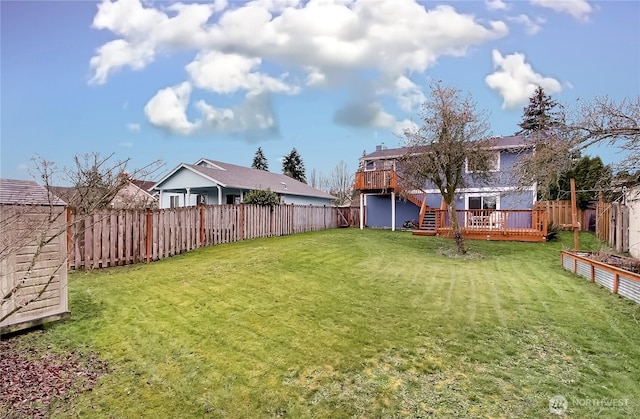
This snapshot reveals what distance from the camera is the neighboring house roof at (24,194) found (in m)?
4.94

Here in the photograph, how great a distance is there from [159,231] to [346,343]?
8.35 meters

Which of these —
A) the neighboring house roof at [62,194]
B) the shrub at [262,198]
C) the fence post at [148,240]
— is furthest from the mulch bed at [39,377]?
the shrub at [262,198]

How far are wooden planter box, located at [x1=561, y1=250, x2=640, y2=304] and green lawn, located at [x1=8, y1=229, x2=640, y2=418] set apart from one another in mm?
245

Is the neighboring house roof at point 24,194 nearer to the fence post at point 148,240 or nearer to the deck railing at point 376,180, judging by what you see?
the fence post at point 148,240

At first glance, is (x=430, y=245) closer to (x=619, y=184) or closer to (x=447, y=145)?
(x=447, y=145)

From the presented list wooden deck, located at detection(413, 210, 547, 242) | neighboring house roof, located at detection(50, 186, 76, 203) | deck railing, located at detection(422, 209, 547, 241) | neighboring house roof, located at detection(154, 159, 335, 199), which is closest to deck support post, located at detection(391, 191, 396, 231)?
wooden deck, located at detection(413, 210, 547, 242)

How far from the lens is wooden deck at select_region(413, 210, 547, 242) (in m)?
15.5

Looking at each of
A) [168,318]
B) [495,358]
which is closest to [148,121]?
[168,318]

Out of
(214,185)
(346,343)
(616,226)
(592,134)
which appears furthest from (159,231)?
(616,226)

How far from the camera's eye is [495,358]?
4180 mm

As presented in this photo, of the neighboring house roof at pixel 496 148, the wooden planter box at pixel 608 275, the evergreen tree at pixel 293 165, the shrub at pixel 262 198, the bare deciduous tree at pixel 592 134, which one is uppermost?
the evergreen tree at pixel 293 165

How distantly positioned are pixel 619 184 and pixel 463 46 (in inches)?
333

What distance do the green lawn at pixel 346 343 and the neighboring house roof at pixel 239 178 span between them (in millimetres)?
13508

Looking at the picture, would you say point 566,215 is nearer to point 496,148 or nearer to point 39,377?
point 496,148
